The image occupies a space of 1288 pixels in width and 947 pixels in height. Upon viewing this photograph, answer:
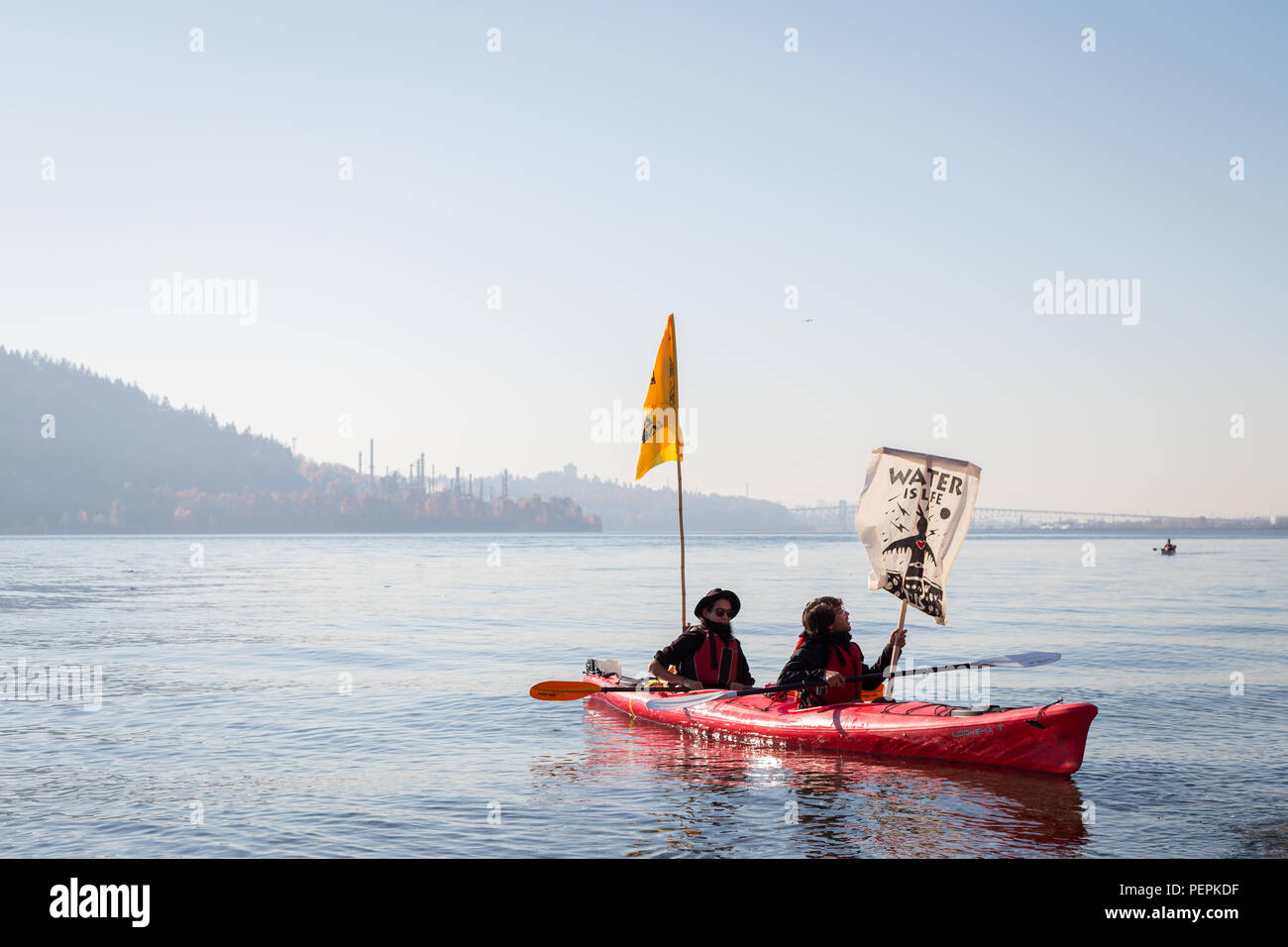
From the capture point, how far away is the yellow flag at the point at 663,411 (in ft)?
51.0

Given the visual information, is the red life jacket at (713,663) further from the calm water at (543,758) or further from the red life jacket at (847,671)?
the red life jacket at (847,671)

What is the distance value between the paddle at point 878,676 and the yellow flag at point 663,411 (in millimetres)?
3784

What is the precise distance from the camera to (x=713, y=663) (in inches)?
520

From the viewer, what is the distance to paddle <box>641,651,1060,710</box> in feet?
34.7

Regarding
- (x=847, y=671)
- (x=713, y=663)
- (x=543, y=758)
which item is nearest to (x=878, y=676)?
(x=847, y=671)

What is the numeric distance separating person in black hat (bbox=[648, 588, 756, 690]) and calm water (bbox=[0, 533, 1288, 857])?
79 cm

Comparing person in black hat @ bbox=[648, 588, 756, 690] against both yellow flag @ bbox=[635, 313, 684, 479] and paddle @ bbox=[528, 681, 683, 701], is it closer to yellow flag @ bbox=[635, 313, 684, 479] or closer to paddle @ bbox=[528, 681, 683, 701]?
paddle @ bbox=[528, 681, 683, 701]

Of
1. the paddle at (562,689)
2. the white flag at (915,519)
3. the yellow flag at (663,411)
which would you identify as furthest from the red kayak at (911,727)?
the yellow flag at (663,411)

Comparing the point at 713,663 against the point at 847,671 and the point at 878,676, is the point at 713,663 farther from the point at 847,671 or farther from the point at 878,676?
the point at 878,676

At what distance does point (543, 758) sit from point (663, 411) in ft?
18.7

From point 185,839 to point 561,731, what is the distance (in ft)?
19.6

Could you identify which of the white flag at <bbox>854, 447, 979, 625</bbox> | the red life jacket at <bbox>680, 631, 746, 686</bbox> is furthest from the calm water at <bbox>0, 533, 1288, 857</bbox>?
the white flag at <bbox>854, 447, 979, 625</bbox>

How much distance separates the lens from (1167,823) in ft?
30.2
